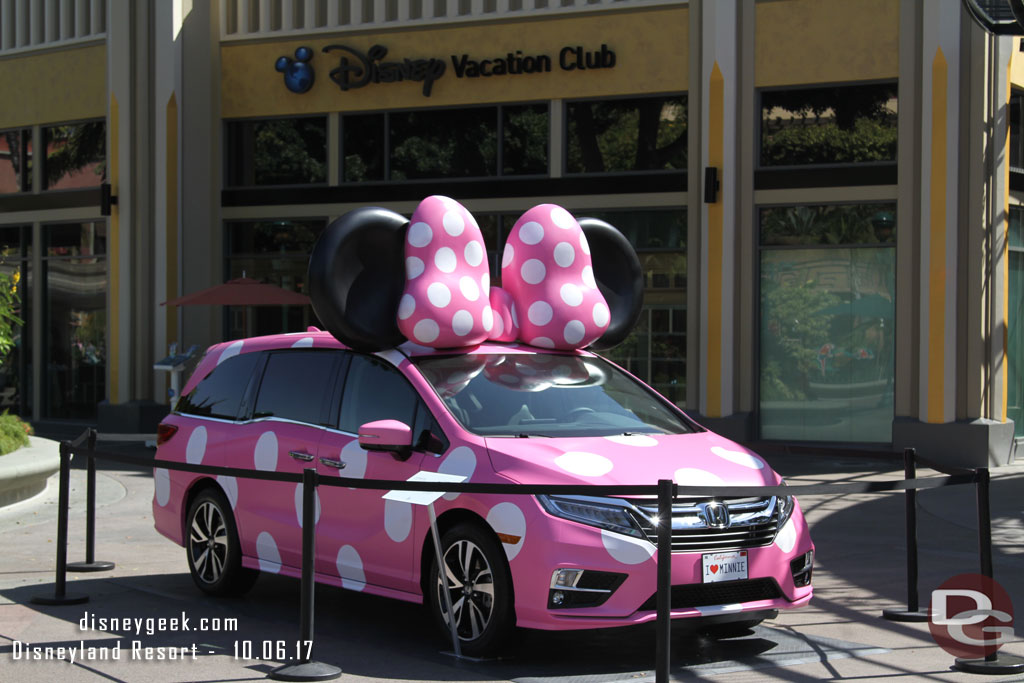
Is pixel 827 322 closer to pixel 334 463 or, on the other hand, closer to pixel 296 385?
pixel 296 385

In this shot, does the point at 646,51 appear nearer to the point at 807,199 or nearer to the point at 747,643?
the point at 807,199

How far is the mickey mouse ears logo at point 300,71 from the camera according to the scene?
21977 millimetres

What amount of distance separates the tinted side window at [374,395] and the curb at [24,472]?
524 cm

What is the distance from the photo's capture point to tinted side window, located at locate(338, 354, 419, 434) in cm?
783

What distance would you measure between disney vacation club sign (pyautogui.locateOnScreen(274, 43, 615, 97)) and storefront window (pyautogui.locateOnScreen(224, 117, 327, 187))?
70 cm

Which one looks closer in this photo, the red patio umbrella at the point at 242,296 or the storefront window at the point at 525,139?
the red patio umbrella at the point at 242,296

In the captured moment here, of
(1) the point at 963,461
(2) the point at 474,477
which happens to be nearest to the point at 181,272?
(1) the point at 963,461

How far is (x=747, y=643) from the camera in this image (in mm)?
7566

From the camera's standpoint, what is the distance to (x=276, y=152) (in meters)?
22.5

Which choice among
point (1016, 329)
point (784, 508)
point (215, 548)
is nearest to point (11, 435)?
point (215, 548)

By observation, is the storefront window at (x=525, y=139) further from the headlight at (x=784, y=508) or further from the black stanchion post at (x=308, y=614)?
the black stanchion post at (x=308, y=614)

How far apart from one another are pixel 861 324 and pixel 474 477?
13.1 metres

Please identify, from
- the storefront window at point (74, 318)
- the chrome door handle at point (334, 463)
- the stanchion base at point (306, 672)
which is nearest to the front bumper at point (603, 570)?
the stanchion base at point (306, 672)

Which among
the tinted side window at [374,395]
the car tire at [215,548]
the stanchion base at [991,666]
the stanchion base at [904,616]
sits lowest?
the stanchion base at [904,616]
